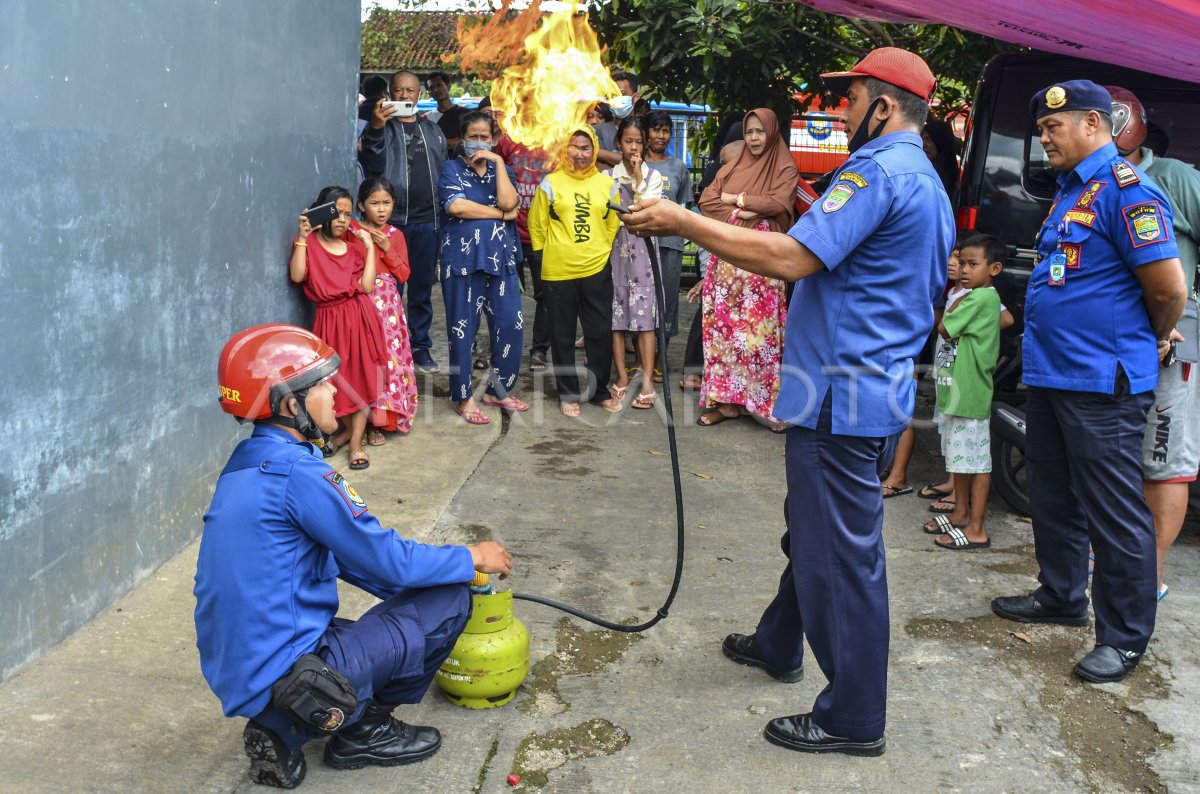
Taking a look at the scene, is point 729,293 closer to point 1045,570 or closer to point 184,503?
point 1045,570

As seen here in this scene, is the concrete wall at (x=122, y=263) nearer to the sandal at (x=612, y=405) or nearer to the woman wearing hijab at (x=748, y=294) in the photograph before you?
the sandal at (x=612, y=405)

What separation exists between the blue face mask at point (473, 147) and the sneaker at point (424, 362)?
1.70m

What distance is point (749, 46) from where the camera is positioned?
7859mm

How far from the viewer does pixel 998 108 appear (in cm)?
617

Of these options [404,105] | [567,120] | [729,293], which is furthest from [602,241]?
[567,120]

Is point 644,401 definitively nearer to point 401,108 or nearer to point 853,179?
point 401,108

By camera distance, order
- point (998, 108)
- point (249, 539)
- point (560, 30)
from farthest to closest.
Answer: point (998, 108) → point (560, 30) → point (249, 539)

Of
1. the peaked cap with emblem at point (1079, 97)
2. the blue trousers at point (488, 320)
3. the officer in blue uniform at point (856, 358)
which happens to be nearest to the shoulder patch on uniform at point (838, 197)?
the officer in blue uniform at point (856, 358)

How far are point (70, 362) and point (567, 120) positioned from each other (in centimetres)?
191

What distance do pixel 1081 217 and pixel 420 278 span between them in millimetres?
4939

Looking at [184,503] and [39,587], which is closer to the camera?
[39,587]

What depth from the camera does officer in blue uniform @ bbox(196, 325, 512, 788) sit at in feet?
9.64

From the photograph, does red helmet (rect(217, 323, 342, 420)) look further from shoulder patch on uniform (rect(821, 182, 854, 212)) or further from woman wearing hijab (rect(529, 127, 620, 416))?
woman wearing hijab (rect(529, 127, 620, 416))

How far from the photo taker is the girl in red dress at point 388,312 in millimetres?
6316
